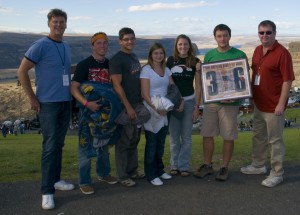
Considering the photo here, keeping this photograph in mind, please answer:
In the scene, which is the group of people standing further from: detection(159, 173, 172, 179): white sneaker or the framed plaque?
the framed plaque

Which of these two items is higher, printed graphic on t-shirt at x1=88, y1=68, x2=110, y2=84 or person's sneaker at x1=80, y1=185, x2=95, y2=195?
printed graphic on t-shirt at x1=88, y1=68, x2=110, y2=84

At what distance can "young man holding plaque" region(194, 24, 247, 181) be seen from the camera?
6203 millimetres

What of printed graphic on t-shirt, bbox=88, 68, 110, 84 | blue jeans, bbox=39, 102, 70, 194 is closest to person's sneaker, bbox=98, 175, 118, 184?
blue jeans, bbox=39, 102, 70, 194

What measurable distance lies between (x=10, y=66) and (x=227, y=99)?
643ft

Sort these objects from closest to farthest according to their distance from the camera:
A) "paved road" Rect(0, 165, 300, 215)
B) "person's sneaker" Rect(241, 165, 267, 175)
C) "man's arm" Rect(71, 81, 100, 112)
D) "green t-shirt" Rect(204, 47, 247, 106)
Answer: "paved road" Rect(0, 165, 300, 215)
"man's arm" Rect(71, 81, 100, 112)
"green t-shirt" Rect(204, 47, 247, 106)
"person's sneaker" Rect(241, 165, 267, 175)

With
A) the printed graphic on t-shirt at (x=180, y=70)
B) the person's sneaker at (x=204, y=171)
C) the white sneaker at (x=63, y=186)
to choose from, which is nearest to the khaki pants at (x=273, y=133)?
the person's sneaker at (x=204, y=171)

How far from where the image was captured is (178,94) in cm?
607

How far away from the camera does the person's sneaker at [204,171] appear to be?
6.46 meters

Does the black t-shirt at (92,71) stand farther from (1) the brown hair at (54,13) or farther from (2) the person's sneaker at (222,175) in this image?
(2) the person's sneaker at (222,175)

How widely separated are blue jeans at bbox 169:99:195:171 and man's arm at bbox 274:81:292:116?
140 centimetres

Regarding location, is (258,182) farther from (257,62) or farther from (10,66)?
(10,66)

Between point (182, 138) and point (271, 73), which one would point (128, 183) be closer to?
point (182, 138)

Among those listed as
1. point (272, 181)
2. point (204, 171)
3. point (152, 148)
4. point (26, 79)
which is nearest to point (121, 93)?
point (152, 148)

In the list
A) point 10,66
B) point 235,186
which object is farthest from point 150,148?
point 10,66
